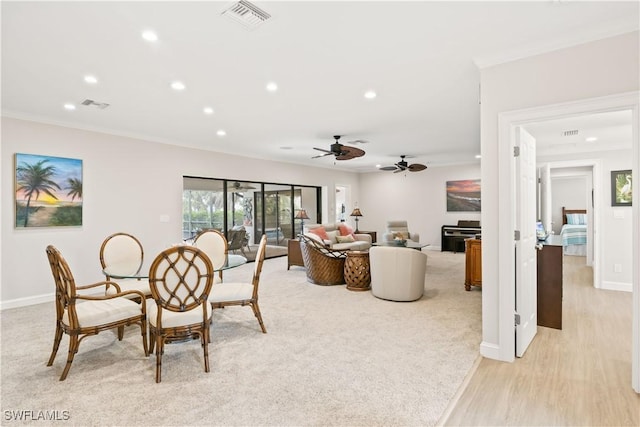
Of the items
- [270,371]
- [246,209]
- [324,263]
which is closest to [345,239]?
[324,263]

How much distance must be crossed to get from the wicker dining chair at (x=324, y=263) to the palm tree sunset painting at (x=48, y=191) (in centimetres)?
358

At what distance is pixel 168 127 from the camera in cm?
525

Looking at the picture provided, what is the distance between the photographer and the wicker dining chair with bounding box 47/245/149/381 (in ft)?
8.02

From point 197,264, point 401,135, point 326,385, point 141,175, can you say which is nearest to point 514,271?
point 326,385

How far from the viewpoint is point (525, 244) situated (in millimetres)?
2865

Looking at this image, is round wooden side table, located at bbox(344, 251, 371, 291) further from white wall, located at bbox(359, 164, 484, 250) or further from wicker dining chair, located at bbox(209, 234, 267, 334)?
white wall, located at bbox(359, 164, 484, 250)

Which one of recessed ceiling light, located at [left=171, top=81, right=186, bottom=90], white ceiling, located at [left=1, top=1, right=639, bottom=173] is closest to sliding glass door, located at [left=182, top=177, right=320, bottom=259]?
white ceiling, located at [left=1, top=1, right=639, bottom=173]

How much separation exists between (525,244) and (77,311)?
3764 mm

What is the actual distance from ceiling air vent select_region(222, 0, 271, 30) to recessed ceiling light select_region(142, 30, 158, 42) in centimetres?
65

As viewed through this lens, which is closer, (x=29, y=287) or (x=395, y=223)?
(x=29, y=287)

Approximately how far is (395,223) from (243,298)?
245 inches

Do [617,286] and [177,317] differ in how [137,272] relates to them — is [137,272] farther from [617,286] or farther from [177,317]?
[617,286]

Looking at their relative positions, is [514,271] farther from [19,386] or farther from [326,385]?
[19,386]

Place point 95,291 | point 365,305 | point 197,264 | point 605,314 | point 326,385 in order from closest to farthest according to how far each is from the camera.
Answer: point 326,385, point 197,264, point 605,314, point 365,305, point 95,291
